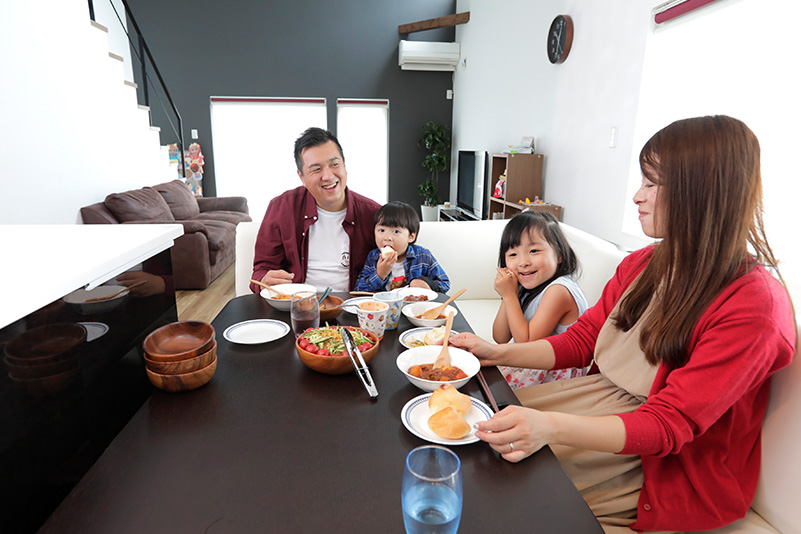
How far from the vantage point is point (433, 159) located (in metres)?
7.46

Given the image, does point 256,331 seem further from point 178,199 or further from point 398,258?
point 178,199

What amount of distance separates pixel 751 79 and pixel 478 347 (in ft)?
6.47

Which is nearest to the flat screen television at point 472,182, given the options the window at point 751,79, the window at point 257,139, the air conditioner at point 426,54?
the air conditioner at point 426,54

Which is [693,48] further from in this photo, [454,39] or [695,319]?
[454,39]

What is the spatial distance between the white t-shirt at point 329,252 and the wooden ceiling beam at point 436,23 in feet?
18.1

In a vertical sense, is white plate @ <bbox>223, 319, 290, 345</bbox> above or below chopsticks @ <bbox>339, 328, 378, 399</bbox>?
below

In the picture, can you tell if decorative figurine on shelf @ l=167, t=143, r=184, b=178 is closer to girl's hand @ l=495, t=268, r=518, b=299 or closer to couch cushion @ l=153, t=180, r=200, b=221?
couch cushion @ l=153, t=180, r=200, b=221

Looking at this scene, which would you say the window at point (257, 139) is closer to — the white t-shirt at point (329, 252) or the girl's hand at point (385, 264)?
the white t-shirt at point (329, 252)

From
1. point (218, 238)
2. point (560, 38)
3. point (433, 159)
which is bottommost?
point (218, 238)

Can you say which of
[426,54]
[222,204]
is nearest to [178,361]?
[222,204]

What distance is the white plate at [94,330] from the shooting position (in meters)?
0.88

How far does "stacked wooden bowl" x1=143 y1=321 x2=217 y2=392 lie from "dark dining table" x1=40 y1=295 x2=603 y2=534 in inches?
1.2

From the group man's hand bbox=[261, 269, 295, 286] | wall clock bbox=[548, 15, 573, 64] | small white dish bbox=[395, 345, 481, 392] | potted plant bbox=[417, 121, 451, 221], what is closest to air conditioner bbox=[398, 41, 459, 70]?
potted plant bbox=[417, 121, 451, 221]

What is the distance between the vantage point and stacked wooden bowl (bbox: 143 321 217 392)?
0.91 meters
